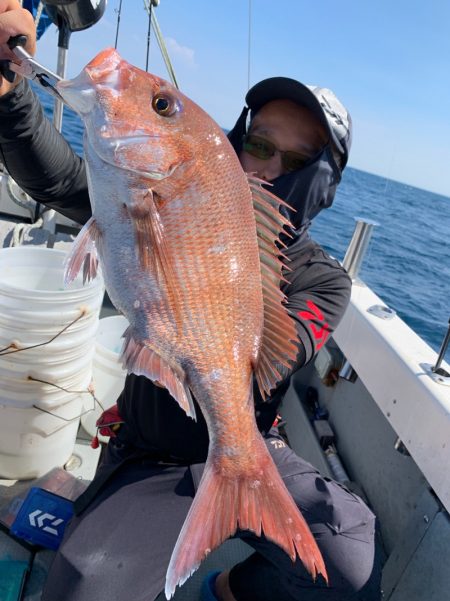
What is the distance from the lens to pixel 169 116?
147 centimetres

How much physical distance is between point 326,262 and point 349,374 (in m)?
1.15

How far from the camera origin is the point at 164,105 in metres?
1.47

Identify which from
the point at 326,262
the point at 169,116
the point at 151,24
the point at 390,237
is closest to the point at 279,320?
the point at 169,116

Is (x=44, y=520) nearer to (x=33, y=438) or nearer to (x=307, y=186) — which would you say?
(x=33, y=438)

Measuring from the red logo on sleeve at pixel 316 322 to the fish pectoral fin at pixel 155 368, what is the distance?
735 millimetres

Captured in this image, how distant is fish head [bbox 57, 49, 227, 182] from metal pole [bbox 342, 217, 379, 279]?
252 cm

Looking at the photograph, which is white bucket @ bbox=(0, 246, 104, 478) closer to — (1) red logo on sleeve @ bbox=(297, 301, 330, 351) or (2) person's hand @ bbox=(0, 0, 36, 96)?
(2) person's hand @ bbox=(0, 0, 36, 96)

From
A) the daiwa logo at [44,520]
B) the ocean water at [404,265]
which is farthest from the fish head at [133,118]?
the ocean water at [404,265]

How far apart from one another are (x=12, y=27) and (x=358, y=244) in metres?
2.90

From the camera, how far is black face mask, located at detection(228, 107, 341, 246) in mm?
2229

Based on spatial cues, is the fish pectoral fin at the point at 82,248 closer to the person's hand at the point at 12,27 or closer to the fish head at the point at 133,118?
the fish head at the point at 133,118

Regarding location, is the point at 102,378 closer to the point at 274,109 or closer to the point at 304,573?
the point at 304,573

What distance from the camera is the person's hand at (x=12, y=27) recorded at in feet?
5.14

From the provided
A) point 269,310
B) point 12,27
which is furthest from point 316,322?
point 12,27
